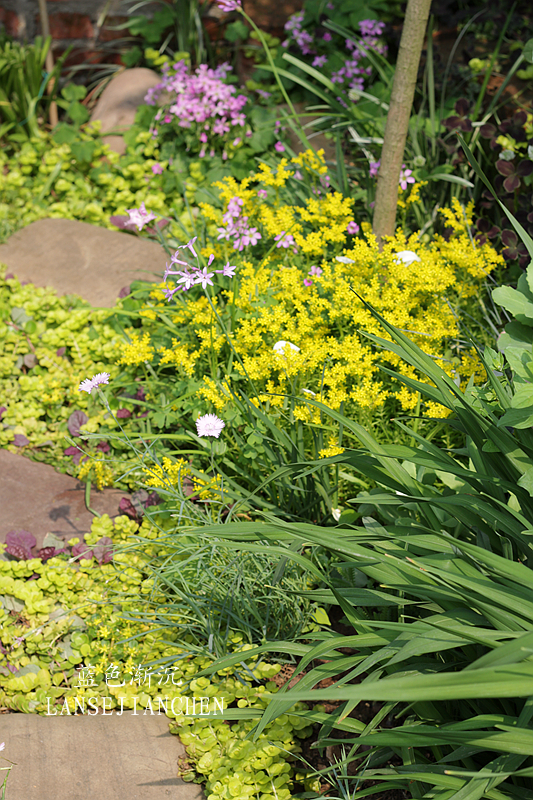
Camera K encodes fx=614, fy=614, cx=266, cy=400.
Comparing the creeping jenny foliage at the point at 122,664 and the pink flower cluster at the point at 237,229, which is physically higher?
the pink flower cluster at the point at 237,229

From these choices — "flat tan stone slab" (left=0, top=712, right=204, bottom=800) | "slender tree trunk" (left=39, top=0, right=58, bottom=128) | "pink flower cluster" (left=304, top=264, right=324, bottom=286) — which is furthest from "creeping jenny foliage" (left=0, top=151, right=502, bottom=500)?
"slender tree trunk" (left=39, top=0, right=58, bottom=128)

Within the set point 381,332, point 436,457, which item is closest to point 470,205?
point 381,332

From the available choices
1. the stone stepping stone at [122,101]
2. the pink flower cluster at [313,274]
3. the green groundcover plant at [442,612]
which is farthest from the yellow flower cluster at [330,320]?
the stone stepping stone at [122,101]

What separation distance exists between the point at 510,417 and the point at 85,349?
2.22 m

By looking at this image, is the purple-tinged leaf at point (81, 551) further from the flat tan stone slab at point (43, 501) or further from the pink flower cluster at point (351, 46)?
the pink flower cluster at point (351, 46)

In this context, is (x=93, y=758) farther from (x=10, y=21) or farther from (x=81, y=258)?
(x=10, y=21)

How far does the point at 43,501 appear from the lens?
250 cm

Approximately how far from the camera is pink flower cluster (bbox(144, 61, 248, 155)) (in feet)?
12.4

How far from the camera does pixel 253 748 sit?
5.34 feet

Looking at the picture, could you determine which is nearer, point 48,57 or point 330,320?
point 330,320

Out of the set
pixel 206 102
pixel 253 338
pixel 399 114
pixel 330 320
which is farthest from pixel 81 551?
pixel 206 102

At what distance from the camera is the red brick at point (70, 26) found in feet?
16.0

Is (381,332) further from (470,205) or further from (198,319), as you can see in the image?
(470,205)

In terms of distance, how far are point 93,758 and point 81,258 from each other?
2697 mm
